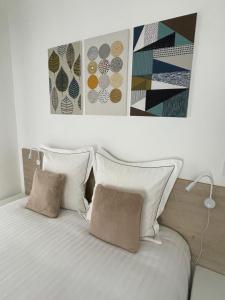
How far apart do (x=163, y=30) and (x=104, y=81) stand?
0.56 metres

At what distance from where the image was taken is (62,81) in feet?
6.14

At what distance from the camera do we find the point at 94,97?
1715 millimetres

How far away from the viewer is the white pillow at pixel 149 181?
133 centimetres

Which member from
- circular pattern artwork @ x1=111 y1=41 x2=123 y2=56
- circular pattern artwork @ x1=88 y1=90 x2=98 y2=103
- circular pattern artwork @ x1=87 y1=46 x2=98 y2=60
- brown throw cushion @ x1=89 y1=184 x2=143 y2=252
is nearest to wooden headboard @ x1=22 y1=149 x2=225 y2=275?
brown throw cushion @ x1=89 y1=184 x2=143 y2=252

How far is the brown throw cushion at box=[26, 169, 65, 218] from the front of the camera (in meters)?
1.62

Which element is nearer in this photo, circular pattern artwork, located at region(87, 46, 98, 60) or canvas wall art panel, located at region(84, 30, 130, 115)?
canvas wall art panel, located at region(84, 30, 130, 115)

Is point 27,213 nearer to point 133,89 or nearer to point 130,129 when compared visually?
point 130,129

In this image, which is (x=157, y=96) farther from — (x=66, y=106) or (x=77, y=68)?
(x=66, y=106)

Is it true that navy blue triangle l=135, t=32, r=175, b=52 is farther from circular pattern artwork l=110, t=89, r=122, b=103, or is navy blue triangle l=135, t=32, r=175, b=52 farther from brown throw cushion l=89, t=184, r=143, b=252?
brown throw cushion l=89, t=184, r=143, b=252

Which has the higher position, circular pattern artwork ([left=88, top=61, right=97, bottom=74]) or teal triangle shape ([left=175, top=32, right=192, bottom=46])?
teal triangle shape ([left=175, top=32, right=192, bottom=46])

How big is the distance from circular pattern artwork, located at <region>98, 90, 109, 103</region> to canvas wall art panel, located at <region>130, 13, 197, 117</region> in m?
0.23

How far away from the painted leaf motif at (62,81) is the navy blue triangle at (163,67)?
2.78 feet

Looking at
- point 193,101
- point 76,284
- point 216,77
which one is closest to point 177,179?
point 193,101

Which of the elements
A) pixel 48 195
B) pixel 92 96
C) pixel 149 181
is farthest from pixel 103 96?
pixel 48 195
